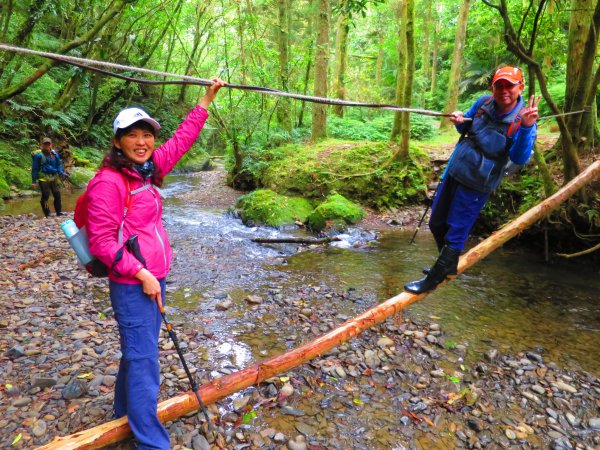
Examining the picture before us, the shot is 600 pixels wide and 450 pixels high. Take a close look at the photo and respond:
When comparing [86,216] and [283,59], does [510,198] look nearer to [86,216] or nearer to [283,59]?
[86,216]

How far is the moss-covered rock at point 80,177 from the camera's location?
16.1 metres

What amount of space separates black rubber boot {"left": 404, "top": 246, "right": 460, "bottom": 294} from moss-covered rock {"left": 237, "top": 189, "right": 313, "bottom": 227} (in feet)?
23.2

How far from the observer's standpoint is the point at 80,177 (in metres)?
16.4

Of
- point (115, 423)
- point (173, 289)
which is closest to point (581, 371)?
point (115, 423)

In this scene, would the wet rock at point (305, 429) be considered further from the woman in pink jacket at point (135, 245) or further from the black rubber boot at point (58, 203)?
the black rubber boot at point (58, 203)

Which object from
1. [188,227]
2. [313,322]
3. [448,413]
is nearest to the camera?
[448,413]

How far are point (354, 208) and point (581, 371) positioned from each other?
7.84 meters

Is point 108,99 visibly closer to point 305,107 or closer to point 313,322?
A: point 305,107

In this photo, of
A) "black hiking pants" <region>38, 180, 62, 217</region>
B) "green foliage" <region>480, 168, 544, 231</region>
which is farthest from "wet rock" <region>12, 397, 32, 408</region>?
"green foliage" <region>480, 168, 544, 231</region>

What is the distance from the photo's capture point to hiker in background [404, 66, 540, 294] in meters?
3.58

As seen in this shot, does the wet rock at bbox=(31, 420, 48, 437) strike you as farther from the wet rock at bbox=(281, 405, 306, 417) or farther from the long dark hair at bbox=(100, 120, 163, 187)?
the long dark hair at bbox=(100, 120, 163, 187)

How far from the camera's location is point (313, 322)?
578 cm

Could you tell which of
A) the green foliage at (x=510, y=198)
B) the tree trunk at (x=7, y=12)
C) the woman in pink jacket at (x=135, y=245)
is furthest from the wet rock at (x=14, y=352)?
the green foliage at (x=510, y=198)

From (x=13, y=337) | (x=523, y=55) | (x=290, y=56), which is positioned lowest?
(x=13, y=337)
